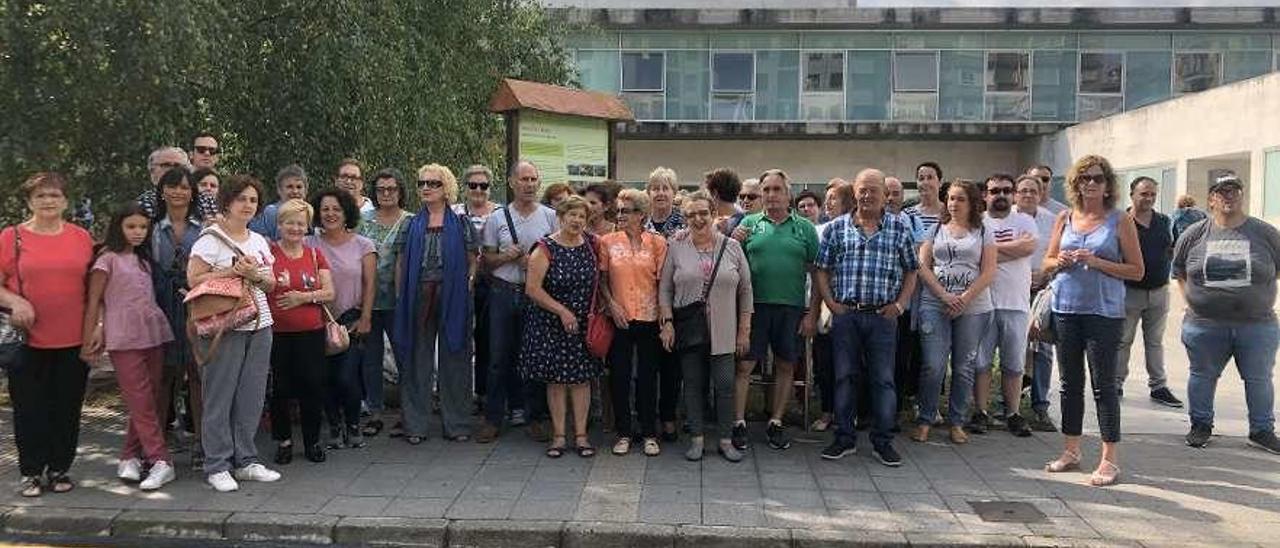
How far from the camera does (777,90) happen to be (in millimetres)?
27078

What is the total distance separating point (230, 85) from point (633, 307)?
460 centimetres

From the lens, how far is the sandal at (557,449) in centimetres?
605

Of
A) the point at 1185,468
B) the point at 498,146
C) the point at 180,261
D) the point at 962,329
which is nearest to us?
the point at 180,261

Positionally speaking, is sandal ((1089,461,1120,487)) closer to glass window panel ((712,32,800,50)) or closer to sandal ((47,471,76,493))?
sandal ((47,471,76,493))

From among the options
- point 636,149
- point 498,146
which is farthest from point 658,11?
point 498,146

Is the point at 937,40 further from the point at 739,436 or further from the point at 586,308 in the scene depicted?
the point at 586,308

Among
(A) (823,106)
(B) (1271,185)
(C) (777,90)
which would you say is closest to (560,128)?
(B) (1271,185)

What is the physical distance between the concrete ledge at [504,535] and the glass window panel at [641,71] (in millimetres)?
23231

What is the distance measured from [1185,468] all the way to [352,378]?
5426 mm

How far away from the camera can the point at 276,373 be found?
18.8 feet

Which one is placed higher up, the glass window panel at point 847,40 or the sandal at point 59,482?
the glass window panel at point 847,40

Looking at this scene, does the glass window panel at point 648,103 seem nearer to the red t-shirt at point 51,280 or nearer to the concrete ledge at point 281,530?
the red t-shirt at point 51,280

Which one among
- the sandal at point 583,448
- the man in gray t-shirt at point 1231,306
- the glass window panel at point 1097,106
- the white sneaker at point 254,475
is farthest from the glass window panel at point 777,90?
the white sneaker at point 254,475

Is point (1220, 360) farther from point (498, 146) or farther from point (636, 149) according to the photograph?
point (636, 149)
